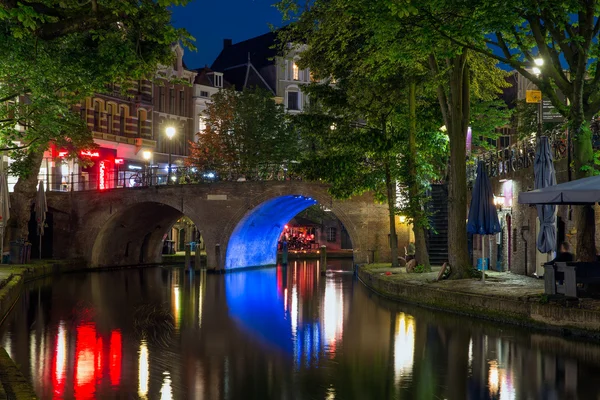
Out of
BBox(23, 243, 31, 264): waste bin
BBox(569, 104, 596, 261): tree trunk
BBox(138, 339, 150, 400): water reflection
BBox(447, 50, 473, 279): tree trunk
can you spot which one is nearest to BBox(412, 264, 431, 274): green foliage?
BBox(447, 50, 473, 279): tree trunk

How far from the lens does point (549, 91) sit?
59.8 feet

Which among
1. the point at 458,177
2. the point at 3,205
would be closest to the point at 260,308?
the point at 458,177

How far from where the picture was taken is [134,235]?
154 feet

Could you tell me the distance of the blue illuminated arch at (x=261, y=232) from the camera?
4081cm

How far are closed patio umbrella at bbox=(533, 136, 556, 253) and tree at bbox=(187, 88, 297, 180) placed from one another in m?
35.5

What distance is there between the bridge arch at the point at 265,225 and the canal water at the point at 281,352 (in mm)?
14122

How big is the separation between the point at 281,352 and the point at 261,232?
31824 mm

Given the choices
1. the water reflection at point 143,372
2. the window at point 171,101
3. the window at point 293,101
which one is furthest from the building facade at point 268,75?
the water reflection at point 143,372

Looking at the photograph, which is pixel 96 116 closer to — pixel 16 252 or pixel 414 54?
pixel 16 252

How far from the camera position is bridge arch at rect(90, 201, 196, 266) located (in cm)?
4350

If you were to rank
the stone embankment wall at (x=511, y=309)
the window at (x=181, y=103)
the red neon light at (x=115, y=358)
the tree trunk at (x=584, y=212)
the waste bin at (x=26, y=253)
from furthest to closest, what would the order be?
the window at (x=181, y=103) < the waste bin at (x=26, y=253) < the tree trunk at (x=584, y=212) < the stone embankment wall at (x=511, y=309) < the red neon light at (x=115, y=358)

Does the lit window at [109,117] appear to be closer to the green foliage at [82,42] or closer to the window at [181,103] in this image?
the window at [181,103]

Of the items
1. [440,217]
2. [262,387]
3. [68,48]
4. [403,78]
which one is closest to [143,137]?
[440,217]

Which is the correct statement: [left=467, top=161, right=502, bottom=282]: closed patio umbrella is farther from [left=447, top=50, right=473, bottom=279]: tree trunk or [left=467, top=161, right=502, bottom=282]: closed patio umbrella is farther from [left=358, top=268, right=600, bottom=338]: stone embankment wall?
[left=358, top=268, right=600, bottom=338]: stone embankment wall
